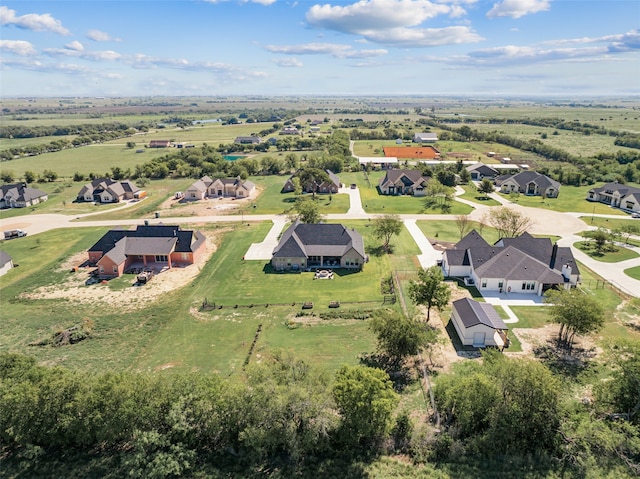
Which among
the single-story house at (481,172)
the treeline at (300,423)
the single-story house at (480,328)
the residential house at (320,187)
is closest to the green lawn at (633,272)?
the single-story house at (480,328)

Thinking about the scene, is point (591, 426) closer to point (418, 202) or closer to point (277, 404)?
point (277, 404)

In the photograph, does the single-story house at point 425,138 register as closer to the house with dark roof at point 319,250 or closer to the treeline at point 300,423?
the house with dark roof at point 319,250

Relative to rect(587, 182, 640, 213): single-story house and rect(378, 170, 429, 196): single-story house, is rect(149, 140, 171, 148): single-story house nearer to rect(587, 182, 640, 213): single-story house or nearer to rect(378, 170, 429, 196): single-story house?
rect(378, 170, 429, 196): single-story house

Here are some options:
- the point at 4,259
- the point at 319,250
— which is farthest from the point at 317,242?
the point at 4,259

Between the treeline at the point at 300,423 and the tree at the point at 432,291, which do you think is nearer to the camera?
the treeline at the point at 300,423

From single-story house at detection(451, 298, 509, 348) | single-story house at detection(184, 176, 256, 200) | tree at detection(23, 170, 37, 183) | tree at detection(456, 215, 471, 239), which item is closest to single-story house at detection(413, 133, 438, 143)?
single-story house at detection(184, 176, 256, 200)
